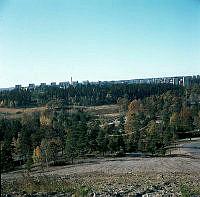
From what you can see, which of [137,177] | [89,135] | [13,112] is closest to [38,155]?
[89,135]

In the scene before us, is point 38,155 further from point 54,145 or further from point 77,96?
point 77,96

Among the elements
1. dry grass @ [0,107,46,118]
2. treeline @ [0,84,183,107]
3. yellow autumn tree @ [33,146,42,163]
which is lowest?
yellow autumn tree @ [33,146,42,163]

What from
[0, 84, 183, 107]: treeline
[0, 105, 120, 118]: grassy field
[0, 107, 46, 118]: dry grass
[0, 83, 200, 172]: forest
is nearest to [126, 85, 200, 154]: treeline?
[0, 83, 200, 172]: forest

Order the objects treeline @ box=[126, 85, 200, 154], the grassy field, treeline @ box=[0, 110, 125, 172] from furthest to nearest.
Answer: the grassy field < treeline @ box=[126, 85, 200, 154] < treeline @ box=[0, 110, 125, 172]

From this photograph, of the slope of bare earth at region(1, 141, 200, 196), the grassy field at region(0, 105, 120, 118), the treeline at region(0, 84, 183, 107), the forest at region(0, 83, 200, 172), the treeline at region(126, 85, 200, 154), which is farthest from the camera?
the treeline at region(0, 84, 183, 107)

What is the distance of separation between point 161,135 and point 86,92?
38.6 m

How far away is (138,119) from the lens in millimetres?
29625

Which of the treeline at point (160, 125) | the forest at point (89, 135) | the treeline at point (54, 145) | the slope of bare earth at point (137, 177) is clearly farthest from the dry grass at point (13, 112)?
the slope of bare earth at point (137, 177)

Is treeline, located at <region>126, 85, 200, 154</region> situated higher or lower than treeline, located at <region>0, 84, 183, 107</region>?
lower

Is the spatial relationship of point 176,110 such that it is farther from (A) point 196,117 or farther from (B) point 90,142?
(B) point 90,142

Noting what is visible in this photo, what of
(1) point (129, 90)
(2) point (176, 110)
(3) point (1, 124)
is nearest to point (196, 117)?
(2) point (176, 110)

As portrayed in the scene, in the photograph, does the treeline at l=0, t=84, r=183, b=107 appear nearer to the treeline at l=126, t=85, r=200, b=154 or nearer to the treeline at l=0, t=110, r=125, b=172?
the treeline at l=126, t=85, r=200, b=154

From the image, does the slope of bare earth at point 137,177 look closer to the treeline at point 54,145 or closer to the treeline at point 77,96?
the treeline at point 54,145

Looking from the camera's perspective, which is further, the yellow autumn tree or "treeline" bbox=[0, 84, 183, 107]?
"treeline" bbox=[0, 84, 183, 107]
